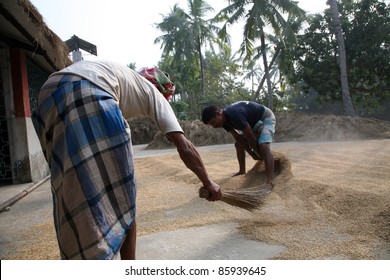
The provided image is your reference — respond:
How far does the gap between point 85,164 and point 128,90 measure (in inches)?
18.2

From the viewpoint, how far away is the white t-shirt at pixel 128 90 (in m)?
1.56

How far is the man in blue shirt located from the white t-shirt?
1.97 meters

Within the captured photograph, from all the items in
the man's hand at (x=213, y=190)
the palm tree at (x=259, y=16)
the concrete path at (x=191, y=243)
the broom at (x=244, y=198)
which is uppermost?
the palm tree at (x=259, y=16)

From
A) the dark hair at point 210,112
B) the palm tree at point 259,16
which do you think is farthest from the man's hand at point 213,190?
the palm tree at point 259,16

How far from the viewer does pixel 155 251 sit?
6.95 feet

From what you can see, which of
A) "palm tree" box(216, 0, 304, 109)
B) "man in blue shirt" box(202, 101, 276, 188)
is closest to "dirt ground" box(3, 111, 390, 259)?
"man in blue shirt" box(202, 101, 276, 188)

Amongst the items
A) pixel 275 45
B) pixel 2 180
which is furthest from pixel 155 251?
pixel 275 45

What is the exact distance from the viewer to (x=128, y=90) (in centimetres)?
168

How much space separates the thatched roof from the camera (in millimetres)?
3982

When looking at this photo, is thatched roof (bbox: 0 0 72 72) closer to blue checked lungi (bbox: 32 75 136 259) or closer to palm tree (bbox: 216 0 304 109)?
blue checked lungi (bbox: 32 75 136 259)

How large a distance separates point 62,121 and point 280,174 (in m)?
2.91

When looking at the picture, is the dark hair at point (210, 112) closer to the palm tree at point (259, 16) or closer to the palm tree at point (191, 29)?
the palm tree at point (259, 16)

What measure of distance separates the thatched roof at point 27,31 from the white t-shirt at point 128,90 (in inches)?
111

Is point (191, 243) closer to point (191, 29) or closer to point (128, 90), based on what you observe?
point (128, 90)
